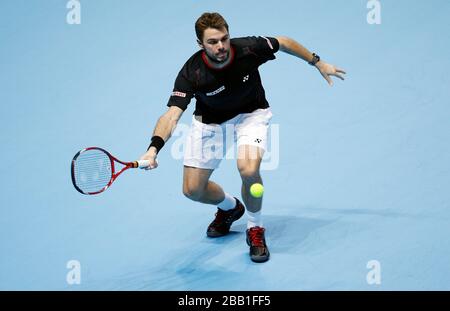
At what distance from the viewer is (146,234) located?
536 centimetres

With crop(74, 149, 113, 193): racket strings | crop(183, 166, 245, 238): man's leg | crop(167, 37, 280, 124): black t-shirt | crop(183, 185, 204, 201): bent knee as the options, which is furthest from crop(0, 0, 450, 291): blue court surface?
crop(167, 37, 280, 124): black t-shirt

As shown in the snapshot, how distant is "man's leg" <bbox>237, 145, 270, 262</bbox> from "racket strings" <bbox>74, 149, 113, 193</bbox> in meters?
0.96

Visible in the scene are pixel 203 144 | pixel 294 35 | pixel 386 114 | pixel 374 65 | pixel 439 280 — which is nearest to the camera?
pixel 439 280

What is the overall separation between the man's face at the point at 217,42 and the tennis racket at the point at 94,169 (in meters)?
0.96

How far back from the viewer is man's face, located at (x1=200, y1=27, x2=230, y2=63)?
4.54 metres

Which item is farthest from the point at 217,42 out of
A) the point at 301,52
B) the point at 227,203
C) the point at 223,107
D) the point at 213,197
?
the point at 227,203

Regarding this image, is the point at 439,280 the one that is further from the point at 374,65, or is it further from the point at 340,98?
the point at 374,65

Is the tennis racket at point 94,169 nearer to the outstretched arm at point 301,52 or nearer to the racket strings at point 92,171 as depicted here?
the racket strings at point 92,171

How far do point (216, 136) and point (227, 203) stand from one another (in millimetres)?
622

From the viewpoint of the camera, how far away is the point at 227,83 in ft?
15.7

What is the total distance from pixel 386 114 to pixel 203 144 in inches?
99.4

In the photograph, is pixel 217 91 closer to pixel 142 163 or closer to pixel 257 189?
pixel 257 189

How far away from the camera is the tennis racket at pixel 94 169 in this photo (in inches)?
165
